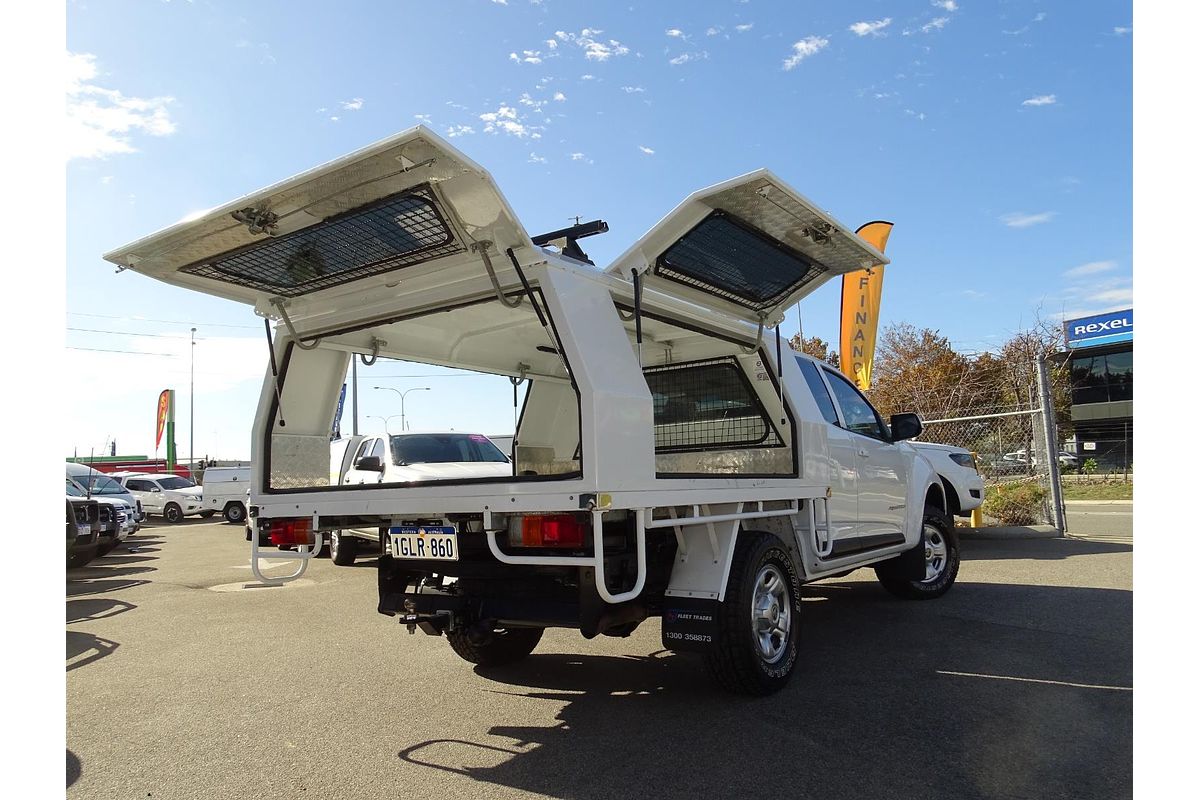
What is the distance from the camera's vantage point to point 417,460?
10320mm

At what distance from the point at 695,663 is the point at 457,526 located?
2.23 meters

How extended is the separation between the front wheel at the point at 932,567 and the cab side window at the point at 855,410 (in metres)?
1.12

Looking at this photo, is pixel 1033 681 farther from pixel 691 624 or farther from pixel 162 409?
pixel 162 409

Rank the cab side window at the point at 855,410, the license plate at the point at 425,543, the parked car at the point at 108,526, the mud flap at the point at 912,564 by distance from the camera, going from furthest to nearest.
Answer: the parked car at the point at 108,526, the mud flap at the point at 912,564, the cab side window at the point at 855,410, the license plate at the point at 425,543

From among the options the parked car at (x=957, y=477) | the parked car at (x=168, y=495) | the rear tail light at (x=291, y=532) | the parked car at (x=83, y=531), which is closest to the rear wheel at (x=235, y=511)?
the parked car at (x=168, y=495)

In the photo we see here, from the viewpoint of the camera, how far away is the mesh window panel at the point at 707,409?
5.95 meters

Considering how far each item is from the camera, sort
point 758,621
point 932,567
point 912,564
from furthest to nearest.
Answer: point 932,567 → point 912,564 → point 758,621

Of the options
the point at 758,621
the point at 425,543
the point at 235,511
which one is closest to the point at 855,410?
the point at 758,621

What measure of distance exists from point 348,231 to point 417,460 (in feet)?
21.8

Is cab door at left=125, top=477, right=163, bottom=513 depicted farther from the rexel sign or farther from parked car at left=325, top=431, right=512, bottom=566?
the rexel sign

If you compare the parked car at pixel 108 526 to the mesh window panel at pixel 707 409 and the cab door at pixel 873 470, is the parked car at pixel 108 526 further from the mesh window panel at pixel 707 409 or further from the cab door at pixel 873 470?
the cab door at pixel 873 470

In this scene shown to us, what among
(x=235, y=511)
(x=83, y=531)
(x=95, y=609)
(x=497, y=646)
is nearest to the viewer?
(x=497, y=646)
